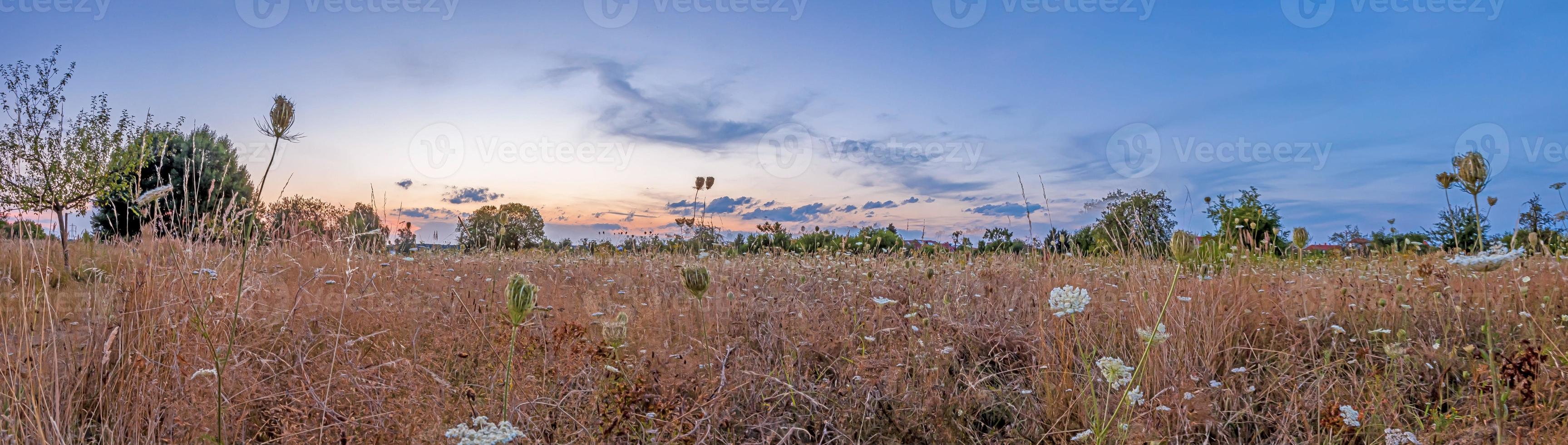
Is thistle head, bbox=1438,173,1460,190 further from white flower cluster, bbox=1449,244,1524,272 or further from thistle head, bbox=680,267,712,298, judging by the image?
thistle head, bbox=680,267,712,298

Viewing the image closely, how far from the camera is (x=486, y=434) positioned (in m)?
1.64

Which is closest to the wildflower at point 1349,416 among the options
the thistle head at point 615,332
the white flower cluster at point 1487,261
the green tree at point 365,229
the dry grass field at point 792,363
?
the dry grass field at point 792,363

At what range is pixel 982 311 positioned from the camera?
3910 mm

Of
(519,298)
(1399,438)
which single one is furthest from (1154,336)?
(519,298)

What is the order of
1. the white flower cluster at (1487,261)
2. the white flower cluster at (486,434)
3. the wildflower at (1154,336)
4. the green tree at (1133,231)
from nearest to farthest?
the white flower cluster at (486,434) → the wildflower at (1154,336) → the white flower cluster at (1487,261) → the green tree at (1133,231)

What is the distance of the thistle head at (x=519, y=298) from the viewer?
65.9 inches

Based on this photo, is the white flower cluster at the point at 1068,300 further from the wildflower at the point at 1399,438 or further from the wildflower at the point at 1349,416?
the wildflower at the point at 1399,438

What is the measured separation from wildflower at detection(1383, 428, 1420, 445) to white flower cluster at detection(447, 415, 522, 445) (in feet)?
8.30

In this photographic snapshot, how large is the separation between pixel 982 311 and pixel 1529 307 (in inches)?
122

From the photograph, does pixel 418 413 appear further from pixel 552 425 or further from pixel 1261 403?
pixel 1261 403

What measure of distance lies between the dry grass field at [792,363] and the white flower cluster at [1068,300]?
0.62 ft

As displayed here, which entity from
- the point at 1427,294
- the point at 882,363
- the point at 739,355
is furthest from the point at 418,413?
the point at 1427,294

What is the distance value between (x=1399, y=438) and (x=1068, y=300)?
46.7 inches

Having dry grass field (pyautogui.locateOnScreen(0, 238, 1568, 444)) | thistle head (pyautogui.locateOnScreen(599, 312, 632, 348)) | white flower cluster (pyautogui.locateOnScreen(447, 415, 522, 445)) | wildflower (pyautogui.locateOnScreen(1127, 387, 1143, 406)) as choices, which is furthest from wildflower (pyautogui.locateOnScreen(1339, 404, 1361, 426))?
white flower cluster (pyautogui.locateOnScreen(447, 415, 522, 445))
